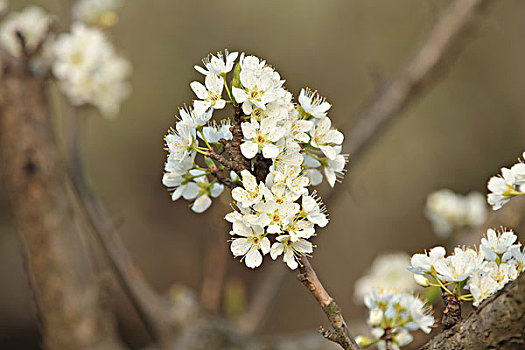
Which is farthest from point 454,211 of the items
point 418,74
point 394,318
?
point 394,318

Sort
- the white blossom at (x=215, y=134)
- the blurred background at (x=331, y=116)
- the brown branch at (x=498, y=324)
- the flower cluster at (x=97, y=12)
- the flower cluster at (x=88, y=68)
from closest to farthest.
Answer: the brown branch at (x=498, y=324) < the white blossom at (x=215, y=134) < the flower cluster at (x=88, y=68) < the flower cluster at (x=97, y=12) < the blurred background at (x=331, y=116)

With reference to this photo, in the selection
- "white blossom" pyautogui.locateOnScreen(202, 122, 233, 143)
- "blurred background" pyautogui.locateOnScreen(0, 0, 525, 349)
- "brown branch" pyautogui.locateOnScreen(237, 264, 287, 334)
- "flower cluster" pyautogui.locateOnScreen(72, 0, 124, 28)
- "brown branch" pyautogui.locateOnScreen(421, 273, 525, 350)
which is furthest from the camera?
"blurred background" pyautogui.locateOnScreen(0, 0, 525, 349)

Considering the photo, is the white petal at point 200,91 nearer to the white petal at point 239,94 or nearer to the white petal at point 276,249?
the white petal at point 239,94

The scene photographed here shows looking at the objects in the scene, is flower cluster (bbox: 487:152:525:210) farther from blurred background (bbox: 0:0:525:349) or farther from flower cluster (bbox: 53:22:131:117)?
blurred background (bbox: 0:0:525:349)

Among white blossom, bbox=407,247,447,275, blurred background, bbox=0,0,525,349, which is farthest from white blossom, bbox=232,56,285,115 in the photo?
blurred background, bbox=0,0,525,349

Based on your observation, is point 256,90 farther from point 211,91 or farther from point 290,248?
point 290,248

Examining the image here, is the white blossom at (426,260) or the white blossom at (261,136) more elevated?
the white blossom at (261,136)

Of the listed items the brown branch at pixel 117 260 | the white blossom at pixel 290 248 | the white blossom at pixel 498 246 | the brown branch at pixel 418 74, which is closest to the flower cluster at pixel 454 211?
the brown branch at pixel 418 74
